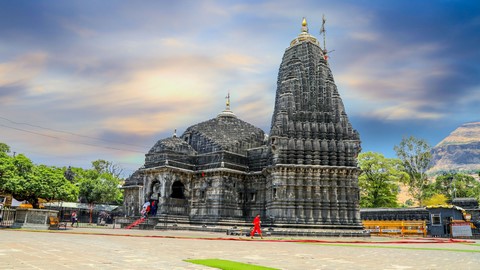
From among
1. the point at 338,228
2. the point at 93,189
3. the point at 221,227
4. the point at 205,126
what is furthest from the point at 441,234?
the point at 93,189

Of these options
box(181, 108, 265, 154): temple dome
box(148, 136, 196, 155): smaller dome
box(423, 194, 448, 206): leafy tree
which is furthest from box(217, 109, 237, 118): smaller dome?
box(423, 194, 448, 206): leafy tree

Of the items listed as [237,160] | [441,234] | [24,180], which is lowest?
[441,234]

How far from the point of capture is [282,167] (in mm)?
32094

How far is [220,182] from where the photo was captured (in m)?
36.1

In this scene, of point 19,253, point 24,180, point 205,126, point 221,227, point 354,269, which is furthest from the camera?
point 205,126

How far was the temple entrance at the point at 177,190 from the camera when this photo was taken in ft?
125

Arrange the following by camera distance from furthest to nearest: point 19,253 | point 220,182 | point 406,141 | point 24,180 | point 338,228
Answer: point 406,141 < point 220,182 < point 338,228 < point 24,180 < point 19,253

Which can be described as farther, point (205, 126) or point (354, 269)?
point (205, 126)

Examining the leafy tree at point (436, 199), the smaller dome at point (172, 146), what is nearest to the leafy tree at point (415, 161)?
the leafy tree at point (436, 199)

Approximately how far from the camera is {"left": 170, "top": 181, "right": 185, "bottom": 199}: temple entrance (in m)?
38.2

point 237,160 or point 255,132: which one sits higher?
point 255,132

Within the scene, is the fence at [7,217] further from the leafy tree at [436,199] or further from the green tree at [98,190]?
the leafy tree at [436,199]

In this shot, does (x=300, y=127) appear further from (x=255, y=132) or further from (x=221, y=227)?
(x=221, y=227)

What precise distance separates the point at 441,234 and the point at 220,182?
20.7 meters
